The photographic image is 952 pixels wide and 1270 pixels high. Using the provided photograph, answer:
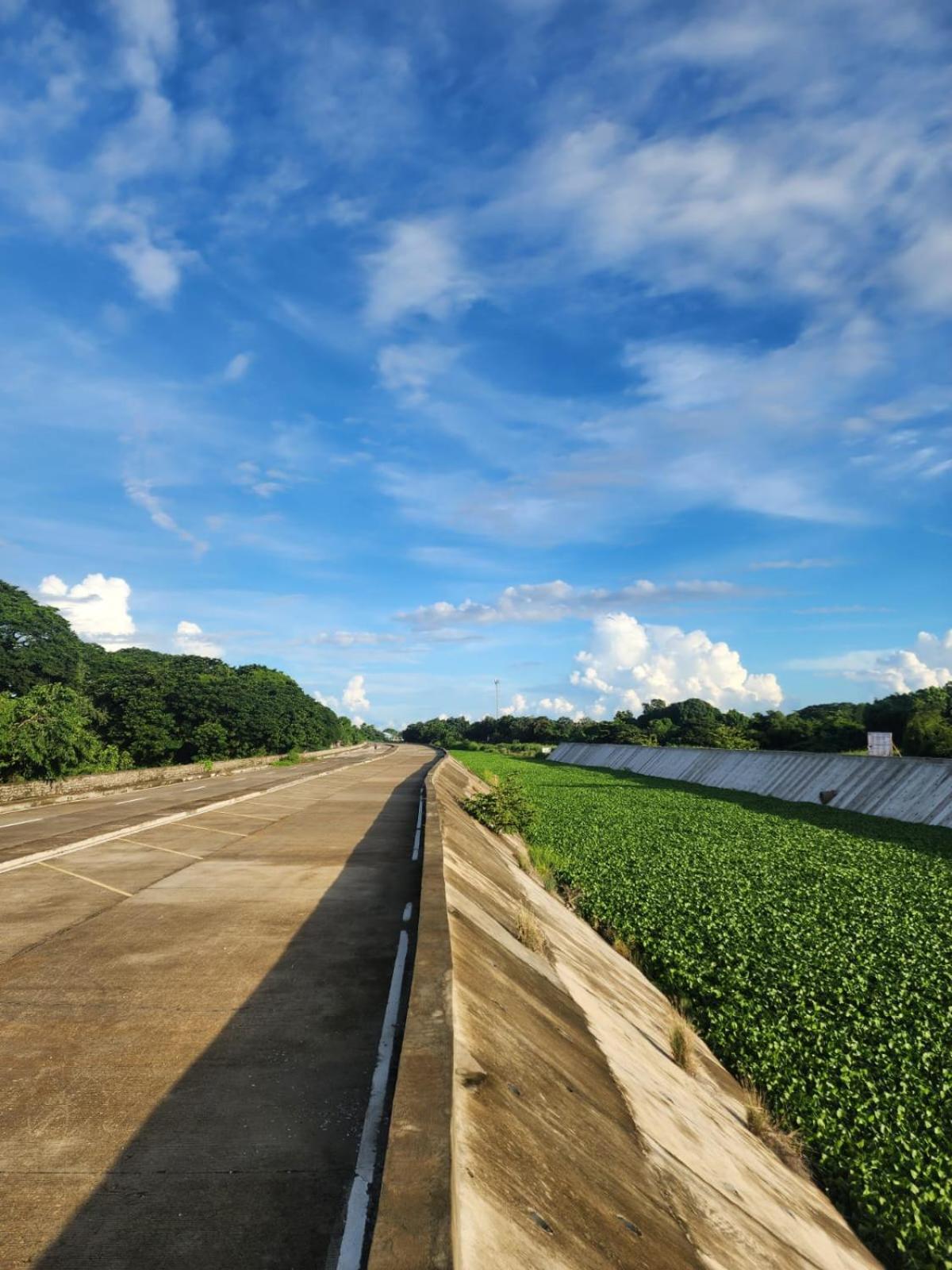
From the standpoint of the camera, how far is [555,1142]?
4.30 m

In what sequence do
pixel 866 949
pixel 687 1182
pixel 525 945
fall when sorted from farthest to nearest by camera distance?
pixel 866 949 < pixel 525 945 < pixel 687 1182

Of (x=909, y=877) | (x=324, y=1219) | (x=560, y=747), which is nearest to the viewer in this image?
(x=324, y=1219)

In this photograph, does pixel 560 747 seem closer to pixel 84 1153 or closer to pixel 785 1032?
pixel 785 1032

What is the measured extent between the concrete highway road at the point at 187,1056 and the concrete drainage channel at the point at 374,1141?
2.3 inches

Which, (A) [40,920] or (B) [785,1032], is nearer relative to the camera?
(A) [40,920]

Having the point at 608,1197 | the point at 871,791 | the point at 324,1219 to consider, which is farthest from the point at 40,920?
the point at 871,791

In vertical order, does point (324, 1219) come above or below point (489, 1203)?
below

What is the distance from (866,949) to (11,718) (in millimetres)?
42509

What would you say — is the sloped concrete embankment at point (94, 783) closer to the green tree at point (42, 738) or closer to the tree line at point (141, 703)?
the green tree at point (42, 738)

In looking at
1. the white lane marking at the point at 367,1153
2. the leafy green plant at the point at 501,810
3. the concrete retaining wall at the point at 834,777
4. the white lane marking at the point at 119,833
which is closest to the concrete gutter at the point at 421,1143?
the white lane marking at the point at 367,1153

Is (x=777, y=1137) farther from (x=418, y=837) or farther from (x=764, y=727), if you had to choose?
(x=764, y=727)

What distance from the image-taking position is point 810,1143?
735 centimetres

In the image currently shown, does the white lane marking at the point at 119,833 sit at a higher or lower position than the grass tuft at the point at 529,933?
higher

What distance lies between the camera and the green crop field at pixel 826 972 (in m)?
6.81
